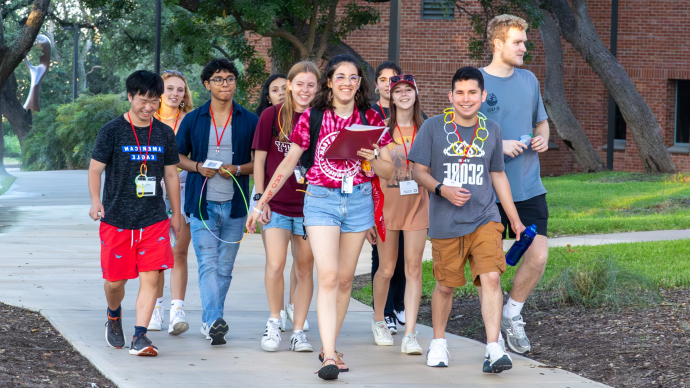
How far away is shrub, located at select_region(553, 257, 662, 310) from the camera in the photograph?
21.7 feet

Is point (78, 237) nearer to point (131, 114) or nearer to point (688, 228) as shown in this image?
point (131, 114)

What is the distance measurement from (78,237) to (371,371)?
781 centimetres

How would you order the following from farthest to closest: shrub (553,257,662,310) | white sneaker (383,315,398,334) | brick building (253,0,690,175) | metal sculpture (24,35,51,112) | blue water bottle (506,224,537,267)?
metal sculpture (24,35,51,112), brick building (253,0,690,175), shrub (553,257,662,310), white sneaker (383,315,398,334), blue water bottle (506,224,537,267)

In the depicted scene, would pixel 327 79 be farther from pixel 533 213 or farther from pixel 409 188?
pixel 533 213

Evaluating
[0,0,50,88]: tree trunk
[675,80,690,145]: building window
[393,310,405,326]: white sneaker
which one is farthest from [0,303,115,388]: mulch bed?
[675,80,690,145]: building window

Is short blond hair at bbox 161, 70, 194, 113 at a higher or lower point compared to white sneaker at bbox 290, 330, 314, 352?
higher

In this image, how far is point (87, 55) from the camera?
58375 millimetres

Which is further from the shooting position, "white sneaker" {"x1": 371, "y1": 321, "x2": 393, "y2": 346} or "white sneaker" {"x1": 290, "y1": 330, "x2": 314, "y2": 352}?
"white sneaker" {"x1": 371, "y1": 321, "x2": 393, "y2": 346}

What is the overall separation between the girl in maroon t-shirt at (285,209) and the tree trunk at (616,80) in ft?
61.6

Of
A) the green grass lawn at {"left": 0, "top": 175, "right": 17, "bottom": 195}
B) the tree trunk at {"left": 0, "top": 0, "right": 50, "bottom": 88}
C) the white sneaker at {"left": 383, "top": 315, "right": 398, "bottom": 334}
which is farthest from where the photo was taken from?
the green grass lawn at {"left": 0, "top": 175, "right": 17, "bottom": 195}

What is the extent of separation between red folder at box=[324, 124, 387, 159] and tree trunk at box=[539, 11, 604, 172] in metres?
20.5

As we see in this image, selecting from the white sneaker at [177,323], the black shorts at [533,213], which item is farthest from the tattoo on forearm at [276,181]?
the black shorts at [533,213]

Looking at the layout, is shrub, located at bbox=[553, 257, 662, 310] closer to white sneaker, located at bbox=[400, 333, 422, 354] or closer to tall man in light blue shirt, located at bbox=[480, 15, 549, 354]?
tall man in light blue shirt, located at bbox=[480, 15, 549, 354]

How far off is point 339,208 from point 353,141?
43cm
